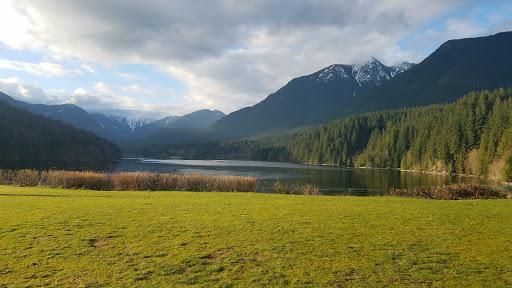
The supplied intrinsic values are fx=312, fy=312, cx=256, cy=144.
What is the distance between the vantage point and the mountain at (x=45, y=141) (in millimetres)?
139000

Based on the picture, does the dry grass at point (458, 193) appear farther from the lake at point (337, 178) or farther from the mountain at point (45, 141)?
the mountain at point (45, 141)

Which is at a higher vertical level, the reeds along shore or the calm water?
the reeds along shore

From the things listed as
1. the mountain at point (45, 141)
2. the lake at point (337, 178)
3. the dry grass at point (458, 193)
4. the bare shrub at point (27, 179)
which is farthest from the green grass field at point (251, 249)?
the mountain at point (45, 141)

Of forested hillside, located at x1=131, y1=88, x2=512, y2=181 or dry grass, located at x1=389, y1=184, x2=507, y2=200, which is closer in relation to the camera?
dry grass, located at x1=389, y1=184, x2=507, y2=200

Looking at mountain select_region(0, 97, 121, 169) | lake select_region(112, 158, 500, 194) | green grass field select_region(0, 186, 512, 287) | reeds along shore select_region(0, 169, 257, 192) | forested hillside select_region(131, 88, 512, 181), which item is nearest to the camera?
green grass field select_region(0, 186, 512, 287)

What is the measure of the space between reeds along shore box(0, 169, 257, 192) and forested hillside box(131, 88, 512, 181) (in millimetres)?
58142

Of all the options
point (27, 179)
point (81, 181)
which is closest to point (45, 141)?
point (27, 179)

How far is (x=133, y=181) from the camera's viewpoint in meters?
32.3

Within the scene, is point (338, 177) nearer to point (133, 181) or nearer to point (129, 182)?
point (133, 181)

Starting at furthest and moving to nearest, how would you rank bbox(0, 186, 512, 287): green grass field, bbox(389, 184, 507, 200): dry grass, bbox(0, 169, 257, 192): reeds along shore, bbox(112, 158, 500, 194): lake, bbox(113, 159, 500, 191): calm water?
bbox(113, 159, 500, 191): calm water → bbox(112, 158, 500, 194): lake → bbox(0, 169, 257, 192): reeds along shore → bbox(389, 184, 507, 200): dry grass → bbox(0, 186, 512, 287): green grass field

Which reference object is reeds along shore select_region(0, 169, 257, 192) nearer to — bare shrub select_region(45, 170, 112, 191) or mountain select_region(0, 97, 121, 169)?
bare shrub select_region(45, 170, 112, 191)

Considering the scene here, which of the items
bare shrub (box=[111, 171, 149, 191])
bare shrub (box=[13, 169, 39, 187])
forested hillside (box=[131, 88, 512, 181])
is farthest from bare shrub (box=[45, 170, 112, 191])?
forested hillside (box=[131, 88, 512, 181])

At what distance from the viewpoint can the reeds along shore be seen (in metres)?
32.4

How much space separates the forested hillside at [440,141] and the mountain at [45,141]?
114 metres
